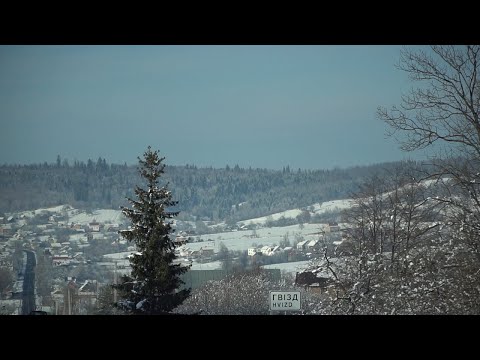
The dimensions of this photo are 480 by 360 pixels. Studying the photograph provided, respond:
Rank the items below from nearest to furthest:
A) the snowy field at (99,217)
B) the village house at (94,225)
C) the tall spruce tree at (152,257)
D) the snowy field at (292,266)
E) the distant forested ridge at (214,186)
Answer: the snowy field at (99,217)
the distant forested ridge at (214,186)
the village house at (94,225)
the snowy field at (292,266)
the tall spruce tree at (152,257)

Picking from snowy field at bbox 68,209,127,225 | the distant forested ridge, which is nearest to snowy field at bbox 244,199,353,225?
the distant forested ridge

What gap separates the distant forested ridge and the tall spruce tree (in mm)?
498

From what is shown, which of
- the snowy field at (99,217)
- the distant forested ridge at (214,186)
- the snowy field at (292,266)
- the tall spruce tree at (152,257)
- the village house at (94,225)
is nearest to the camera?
the snowy field at (99,217)

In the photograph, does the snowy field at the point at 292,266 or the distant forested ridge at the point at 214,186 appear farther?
the snowy field at the point at 292,266

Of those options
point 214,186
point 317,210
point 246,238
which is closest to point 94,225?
point 214,186

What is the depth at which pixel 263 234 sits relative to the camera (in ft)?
27.5

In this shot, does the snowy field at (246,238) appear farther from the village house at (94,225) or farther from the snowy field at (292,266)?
the village house at (94,225)

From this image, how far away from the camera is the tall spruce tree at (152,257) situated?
9.32 meters

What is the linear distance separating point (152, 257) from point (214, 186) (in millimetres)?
2322

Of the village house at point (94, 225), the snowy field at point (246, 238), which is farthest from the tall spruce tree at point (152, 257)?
the snowy field at point (246, 238)

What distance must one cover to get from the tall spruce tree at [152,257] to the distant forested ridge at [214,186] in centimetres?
50

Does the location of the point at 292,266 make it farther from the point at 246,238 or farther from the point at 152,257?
the point at 152,257
